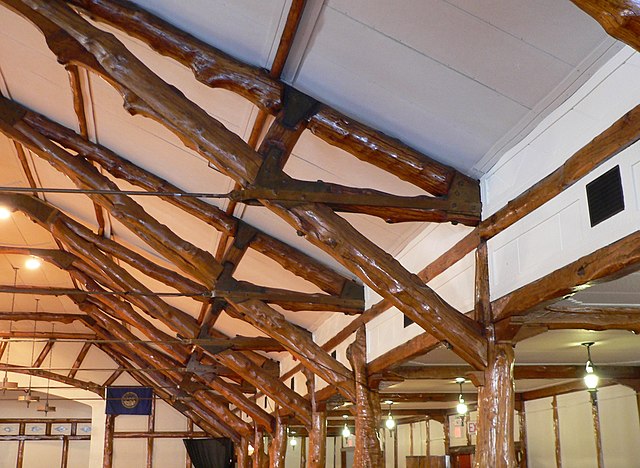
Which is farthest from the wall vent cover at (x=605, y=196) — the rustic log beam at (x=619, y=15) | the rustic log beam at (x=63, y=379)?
the rustic log beam at (x=63, y=379)

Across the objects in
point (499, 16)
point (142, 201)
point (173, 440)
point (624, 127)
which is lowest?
point (173, 440)

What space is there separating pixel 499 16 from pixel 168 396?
50.3ft

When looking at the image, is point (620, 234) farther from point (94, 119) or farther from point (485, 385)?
point (94, 119)

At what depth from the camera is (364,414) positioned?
670 cm

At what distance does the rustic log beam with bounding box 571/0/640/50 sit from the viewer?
217 centimetres

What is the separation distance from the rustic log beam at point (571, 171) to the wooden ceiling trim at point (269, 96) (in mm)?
475

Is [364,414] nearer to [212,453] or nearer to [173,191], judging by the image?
[173,191]

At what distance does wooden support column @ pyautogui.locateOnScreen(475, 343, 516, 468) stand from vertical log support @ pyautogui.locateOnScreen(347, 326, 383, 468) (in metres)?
2.09

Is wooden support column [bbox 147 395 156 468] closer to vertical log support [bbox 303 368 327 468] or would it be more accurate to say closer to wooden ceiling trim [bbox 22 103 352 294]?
vertical log support [bbox 303 368 327 468]

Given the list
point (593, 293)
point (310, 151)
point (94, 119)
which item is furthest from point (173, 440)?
point (593, 293)

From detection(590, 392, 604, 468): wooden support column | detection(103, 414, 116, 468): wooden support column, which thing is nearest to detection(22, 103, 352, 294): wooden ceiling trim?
detection(590, 392, 604, 468): wooden support column

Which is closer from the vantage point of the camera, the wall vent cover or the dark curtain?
the wall vent cover

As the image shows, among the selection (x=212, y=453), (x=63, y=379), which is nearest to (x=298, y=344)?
(x=212, y=453)

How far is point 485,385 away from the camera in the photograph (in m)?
4.61
